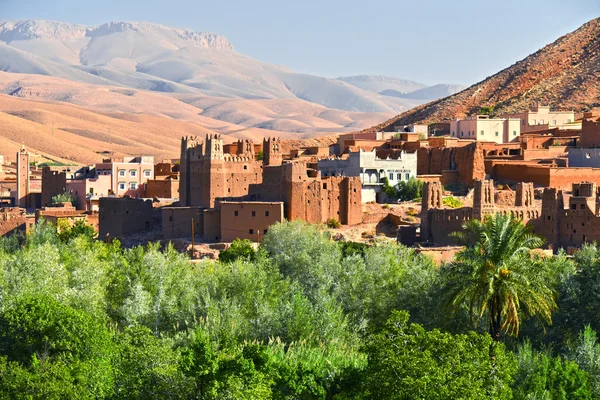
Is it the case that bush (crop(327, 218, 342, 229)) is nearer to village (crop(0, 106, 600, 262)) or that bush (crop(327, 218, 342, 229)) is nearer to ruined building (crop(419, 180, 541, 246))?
village (crop(0, 106, 600, 262))

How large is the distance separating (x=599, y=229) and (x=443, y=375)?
800 inches

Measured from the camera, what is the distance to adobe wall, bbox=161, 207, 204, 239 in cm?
4500

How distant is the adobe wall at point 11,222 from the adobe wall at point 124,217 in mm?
4562

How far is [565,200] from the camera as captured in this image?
42.3m

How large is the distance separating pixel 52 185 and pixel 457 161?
19.8 meters

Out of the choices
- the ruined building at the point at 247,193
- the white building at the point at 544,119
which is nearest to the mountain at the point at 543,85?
the white building at the point at 544,119

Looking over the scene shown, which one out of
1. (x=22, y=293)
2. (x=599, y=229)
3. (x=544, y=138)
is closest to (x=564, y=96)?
(x=544, y=138)

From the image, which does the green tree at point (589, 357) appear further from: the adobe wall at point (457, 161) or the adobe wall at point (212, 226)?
the adobe wall at point (457, 161)

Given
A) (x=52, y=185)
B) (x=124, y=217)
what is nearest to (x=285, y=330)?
(x=124, y=217)

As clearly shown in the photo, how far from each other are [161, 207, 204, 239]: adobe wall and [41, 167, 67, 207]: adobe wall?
1535 cm

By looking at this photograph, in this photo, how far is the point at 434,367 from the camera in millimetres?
19734

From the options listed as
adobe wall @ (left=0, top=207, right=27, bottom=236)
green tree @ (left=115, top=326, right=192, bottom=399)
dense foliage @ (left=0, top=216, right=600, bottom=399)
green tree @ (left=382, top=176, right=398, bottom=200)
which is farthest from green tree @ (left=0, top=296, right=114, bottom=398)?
adobe wall @ (left=0, top=207, right=27, bottom=236)

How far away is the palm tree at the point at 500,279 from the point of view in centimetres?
2305

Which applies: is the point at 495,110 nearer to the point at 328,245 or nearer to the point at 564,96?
the point at 564,96
